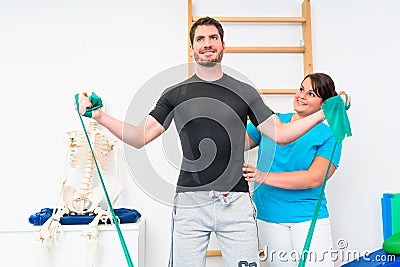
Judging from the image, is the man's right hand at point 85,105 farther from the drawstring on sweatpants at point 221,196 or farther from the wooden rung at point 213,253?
the wooden rung at point 213,253

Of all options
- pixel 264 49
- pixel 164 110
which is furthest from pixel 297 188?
pixel 264 49

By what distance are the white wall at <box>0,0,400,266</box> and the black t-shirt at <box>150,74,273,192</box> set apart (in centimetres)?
79

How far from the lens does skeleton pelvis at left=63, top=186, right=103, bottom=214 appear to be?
8.27 feet

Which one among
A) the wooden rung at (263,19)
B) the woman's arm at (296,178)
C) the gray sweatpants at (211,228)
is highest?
the wooden rung at (263,19)

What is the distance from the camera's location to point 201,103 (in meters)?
1.96

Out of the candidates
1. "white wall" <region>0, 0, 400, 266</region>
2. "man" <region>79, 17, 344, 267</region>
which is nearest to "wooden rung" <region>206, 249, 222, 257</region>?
"white wall" <region>0, 0, 400, 266</region>

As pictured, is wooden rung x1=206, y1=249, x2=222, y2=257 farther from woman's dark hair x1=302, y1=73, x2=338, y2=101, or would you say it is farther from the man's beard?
the man's beard

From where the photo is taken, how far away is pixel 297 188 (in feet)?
7.40

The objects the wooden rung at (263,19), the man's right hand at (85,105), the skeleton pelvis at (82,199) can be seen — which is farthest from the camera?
the wooden rung at (263,19)

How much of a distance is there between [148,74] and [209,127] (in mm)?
996

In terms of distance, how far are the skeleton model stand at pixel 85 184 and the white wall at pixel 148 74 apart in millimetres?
156

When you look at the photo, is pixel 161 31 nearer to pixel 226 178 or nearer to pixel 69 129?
pixel 69 129

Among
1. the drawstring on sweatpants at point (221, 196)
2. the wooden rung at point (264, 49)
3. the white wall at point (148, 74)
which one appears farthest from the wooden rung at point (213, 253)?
the wooden rung at point (264, 49)

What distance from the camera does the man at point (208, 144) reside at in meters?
1.92
